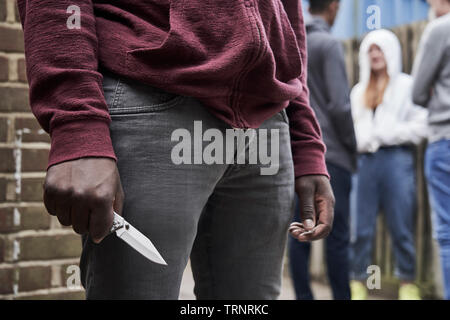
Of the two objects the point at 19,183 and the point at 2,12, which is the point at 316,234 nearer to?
the point at 19,183

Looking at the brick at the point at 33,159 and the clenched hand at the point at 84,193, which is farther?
the brick at the point at 33,159

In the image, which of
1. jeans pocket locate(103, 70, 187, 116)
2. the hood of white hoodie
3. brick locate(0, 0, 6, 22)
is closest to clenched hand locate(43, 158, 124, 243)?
jeans pocket locate(103, 70, 187, 116)

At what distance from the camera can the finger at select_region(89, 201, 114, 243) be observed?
95 cm

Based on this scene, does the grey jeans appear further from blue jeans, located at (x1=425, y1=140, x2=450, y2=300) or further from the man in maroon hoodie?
blue jeans, located at (x1=425, y1=140, x2=450, y2=300)

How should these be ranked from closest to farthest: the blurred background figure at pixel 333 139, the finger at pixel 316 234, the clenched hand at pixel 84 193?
the clenched hand at pixel 84 193 → the finger at pixel 316 234 → the blurred background figure at pixel 333 139

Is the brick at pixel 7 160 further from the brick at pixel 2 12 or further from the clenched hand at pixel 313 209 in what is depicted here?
the clenched hand at pixel 313 209

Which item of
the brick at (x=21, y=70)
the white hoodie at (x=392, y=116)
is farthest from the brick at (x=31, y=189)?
the white hoodie at (x=392, y=116)

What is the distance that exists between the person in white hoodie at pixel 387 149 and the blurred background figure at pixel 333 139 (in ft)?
2.08

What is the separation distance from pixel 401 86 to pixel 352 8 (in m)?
1.16

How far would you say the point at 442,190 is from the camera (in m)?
2.93

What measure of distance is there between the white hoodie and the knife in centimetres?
282

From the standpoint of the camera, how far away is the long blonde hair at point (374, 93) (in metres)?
3.67
